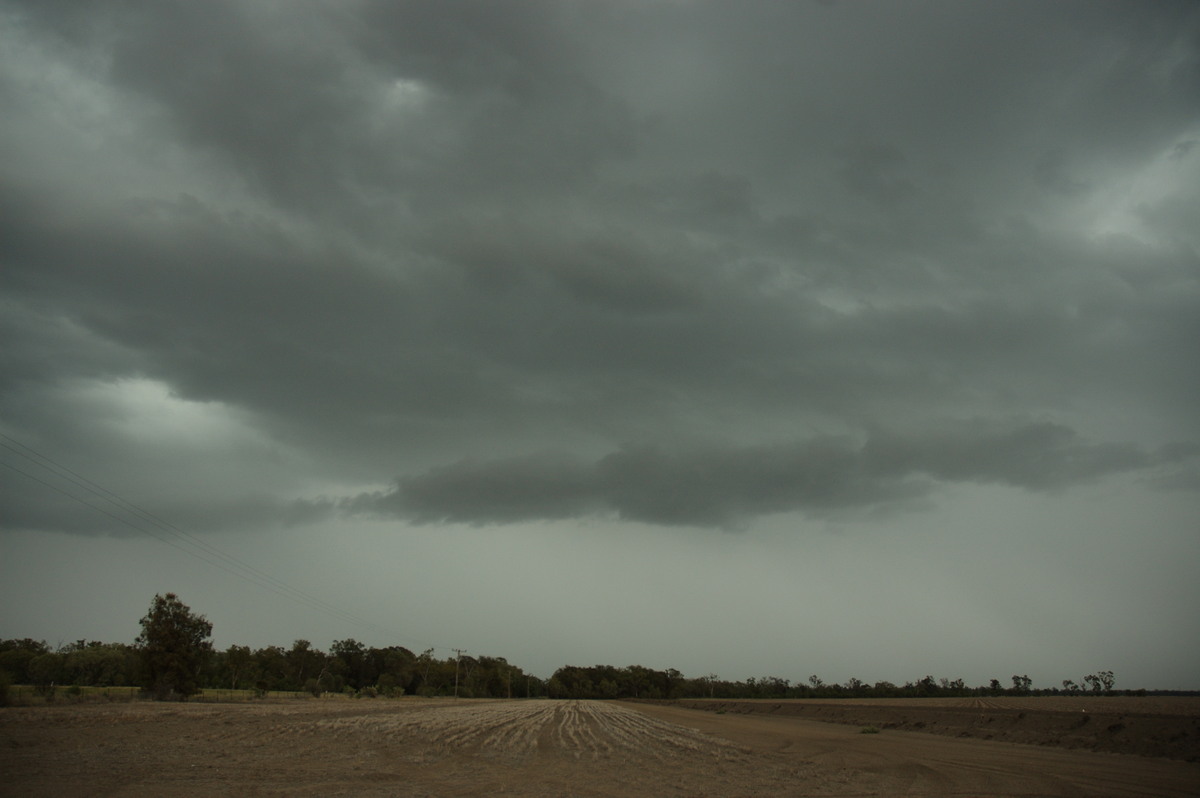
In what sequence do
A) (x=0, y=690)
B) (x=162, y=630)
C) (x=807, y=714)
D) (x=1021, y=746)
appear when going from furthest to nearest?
(x=807, y=714) → (x=162, y=630) → (x=0, y=690) → (x=1021, y=746)

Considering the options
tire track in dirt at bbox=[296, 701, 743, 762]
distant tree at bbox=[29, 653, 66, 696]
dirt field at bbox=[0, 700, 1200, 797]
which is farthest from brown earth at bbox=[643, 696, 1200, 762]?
distant tree at bbox=[29, 653, 66, 696]

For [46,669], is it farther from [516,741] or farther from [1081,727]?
[1081,727]

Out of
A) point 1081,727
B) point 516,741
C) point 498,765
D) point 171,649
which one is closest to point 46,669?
point 171,649

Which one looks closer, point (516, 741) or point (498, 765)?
point (498, 765)

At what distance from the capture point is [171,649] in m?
82.2

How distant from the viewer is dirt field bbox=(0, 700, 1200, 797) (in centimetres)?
2089

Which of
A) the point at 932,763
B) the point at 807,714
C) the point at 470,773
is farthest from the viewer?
the point at 807,714

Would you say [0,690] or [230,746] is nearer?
[230,746]

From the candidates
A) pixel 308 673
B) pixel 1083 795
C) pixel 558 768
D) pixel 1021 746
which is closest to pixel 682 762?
pixel 558 768

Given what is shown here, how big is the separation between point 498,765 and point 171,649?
73.9m

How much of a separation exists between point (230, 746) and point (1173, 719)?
51081mm

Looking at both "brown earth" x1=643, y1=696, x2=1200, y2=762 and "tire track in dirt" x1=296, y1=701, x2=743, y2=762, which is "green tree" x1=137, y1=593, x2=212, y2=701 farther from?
"brown earth" x1=643, y1=696, x2=1200, y2=762

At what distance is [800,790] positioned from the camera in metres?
22.5

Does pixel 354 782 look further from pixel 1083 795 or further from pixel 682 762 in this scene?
pixel 1083 795
